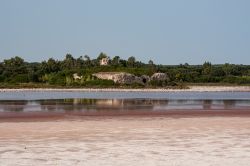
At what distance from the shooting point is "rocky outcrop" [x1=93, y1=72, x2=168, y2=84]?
116 m

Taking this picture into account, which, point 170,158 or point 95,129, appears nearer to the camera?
point 170,158

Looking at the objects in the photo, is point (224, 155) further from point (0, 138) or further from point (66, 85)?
point (66, 85)

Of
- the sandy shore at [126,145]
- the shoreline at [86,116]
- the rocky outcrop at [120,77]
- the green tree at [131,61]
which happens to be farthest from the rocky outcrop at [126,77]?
the sandy shore at [126,145]

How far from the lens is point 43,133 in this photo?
2050 centimetres

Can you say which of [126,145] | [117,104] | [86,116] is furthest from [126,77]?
[126,145]

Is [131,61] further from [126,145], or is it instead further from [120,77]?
[126,145]

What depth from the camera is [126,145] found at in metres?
16.6

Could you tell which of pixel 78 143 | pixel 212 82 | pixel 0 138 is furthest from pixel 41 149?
pixel 212 82

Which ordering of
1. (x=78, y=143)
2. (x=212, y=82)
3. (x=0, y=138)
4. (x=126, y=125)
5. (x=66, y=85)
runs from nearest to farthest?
(x=78, y=143), (x=0, y=138), (x=126, y=125), (x=66, y=85), (x=212, y=82)

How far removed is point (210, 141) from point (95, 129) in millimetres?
6303

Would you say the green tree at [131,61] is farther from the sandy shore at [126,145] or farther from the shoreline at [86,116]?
the sandy shore at [126,145]

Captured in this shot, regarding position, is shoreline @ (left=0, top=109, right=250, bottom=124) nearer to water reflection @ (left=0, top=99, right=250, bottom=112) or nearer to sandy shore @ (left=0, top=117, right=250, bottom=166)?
water reflection @ (left=0, top=99, right=250, bottom=112)

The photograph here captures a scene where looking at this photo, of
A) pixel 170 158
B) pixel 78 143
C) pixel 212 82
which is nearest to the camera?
pixel 170 158

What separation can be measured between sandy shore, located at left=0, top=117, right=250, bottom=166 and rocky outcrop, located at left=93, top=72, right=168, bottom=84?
93.1 m
